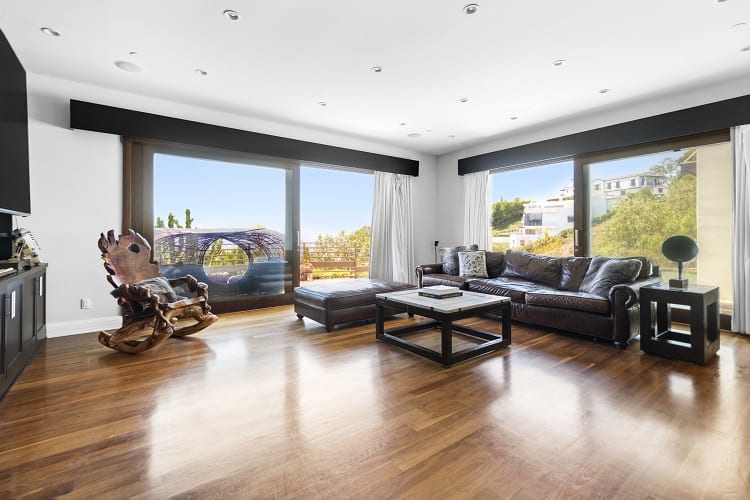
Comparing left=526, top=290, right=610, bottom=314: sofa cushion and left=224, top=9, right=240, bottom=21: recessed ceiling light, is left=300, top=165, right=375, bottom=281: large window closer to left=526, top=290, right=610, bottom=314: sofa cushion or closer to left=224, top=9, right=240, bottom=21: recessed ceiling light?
left=526, top=290, right=610, bottom=314: sofa cushion

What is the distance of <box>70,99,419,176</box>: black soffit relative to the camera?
3.76 meters

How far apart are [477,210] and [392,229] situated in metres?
1.50

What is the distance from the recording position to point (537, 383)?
2.47 meters

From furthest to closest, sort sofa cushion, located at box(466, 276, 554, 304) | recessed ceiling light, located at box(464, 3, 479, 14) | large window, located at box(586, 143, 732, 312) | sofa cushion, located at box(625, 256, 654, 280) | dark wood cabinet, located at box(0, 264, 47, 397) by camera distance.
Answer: sofa cushion, located at box(466, 276, 554, 304)
large window, located at box(586, 143, 732, 312)
sofa cushion, located at box(625, 256, 654, 280)
recessed ceiling light, located at box(464, 3, 479, 14)
dark wood cabinet, located at box(0, 264, 47, 397)

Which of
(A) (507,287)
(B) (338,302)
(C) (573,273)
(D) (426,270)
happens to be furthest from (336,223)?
(C) (573,273)

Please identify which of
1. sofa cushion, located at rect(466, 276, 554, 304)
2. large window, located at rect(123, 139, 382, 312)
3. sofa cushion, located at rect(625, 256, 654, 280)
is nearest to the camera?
sofa cushion, located at rect(625, 256, 654, 280)

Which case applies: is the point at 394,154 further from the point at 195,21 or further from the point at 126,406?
the point at 126,406

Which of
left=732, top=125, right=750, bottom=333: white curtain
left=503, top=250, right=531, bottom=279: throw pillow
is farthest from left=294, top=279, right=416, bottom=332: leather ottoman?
left=732, top=125, right=750, bottom=333: white curtain

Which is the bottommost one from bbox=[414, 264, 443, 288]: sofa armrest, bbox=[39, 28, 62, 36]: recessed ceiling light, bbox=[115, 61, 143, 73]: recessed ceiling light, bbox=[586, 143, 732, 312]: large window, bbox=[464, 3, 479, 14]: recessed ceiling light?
bbox=[414, 264, 443, 288]: sofa armrest

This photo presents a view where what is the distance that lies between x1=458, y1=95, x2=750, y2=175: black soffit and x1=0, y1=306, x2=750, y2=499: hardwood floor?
234 centimetres

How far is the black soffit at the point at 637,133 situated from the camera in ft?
11.9

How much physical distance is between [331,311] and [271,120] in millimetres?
2883

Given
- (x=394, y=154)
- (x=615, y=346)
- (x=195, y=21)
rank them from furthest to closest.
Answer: (x=394, y=154), (x=615, y=346), (x=195, y=21)

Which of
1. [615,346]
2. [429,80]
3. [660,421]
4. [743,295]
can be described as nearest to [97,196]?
[429,80]
